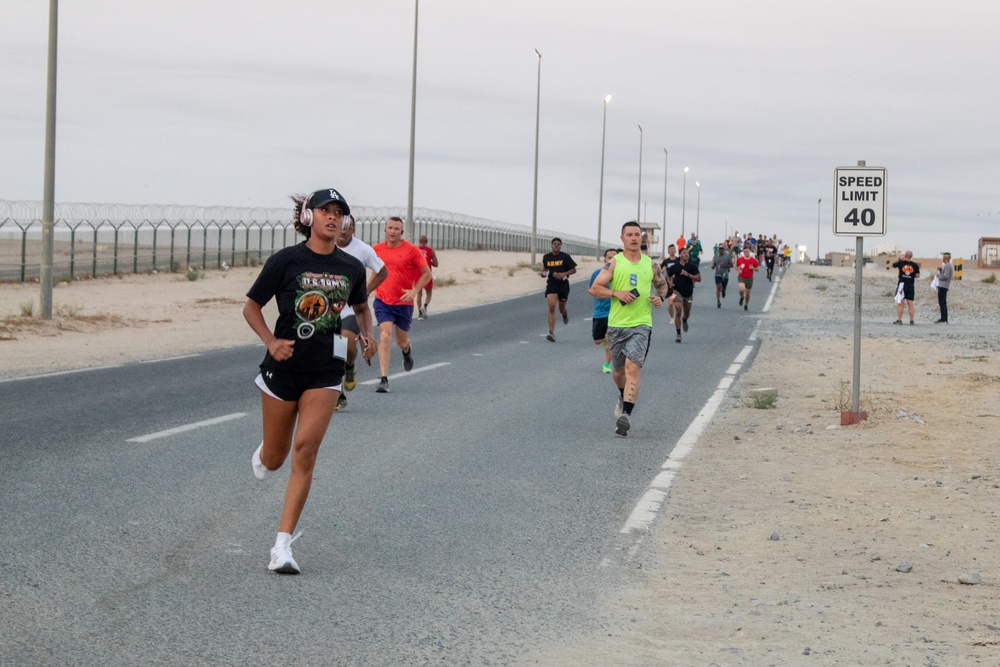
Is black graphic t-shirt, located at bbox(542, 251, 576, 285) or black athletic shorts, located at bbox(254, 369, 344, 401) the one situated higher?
black graphic t-shirt, located at bbox(542, 251, 576, 285)

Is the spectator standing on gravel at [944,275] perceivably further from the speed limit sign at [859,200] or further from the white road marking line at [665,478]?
the speed limit sign at [859,200]

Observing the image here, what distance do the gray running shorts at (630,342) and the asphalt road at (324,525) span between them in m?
0.73

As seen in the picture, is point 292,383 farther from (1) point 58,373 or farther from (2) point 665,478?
(1) point 58,373

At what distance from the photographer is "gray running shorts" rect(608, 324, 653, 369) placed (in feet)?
39.3

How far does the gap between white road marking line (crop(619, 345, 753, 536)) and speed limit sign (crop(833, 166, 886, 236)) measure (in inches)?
92.3

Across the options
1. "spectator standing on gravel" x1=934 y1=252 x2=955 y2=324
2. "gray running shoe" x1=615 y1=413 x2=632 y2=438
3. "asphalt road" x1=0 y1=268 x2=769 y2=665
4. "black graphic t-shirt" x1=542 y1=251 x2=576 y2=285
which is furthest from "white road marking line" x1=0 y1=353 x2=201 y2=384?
"spectator standing on gravel" x1=934 y1=252 x2=955 y2=324

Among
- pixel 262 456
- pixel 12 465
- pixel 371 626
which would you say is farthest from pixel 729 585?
pixel 12 465

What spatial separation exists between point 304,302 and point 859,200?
738cm

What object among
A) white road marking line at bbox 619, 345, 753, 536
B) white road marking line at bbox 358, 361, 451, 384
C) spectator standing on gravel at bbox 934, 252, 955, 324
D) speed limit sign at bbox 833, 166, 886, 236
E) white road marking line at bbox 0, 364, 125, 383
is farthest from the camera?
spectator standing on gravel at bbox 934, 252, 955, 324

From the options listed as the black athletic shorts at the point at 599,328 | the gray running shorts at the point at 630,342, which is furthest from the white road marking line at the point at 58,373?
the gray running shorts at the point at 630,342

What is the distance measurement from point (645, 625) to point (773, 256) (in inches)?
2403

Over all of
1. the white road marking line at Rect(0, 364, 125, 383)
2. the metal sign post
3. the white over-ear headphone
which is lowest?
the white road marking line at Rect(0, 364, 125, 383)

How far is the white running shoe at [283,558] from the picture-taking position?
248 inches

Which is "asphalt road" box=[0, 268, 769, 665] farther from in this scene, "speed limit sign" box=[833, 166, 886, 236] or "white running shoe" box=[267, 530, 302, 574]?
"speed limit sign" box=[833, 166, 886, 236]
